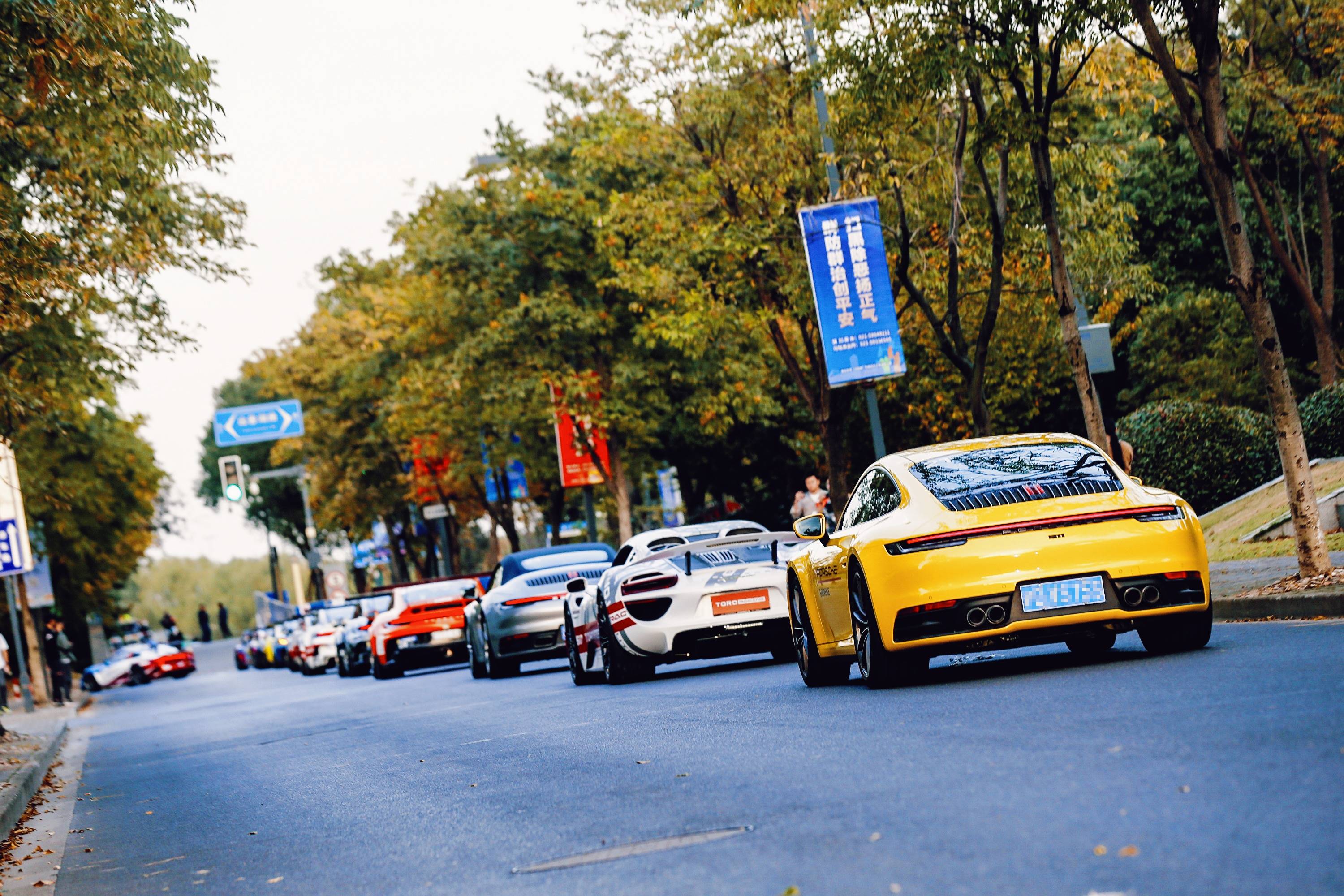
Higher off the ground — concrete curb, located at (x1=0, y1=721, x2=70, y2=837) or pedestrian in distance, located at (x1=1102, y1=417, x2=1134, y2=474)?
pedestrian in distance, located at (x1=1102, y1=417, x2=1134, y2=474)

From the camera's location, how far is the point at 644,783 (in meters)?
8.54

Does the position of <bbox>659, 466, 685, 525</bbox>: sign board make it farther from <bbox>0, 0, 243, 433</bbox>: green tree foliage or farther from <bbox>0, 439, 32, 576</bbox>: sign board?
<bbox>0, 0, 243, 433</bbox>: green tree foliage

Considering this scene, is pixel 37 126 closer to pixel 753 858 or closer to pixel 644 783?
pixel 644 783

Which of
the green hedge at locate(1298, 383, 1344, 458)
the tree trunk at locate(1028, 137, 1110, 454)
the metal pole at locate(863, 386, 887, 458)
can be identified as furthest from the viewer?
the metal pole at locate(863, 386, 887, 458)

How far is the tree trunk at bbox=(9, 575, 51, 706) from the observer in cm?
4284

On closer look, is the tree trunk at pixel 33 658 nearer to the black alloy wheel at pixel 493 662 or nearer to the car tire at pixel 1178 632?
the black alloy wheel at pixel 493 662

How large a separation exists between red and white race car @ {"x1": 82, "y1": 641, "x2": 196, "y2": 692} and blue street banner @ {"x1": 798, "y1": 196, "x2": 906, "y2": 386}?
135 ft

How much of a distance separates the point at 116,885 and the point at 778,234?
831 inches

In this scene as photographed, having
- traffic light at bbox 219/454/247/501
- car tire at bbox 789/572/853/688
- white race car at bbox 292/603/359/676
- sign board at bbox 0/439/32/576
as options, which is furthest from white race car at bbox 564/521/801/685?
traffic light at bbox 219/454/247/501

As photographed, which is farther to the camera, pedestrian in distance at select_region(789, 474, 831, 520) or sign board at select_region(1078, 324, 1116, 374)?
pedestrian in distance at select_region(789, 474, 831, 520)

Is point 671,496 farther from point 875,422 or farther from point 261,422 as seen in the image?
point 875,422

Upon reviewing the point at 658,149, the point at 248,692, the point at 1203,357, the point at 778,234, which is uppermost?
the point at 658,149

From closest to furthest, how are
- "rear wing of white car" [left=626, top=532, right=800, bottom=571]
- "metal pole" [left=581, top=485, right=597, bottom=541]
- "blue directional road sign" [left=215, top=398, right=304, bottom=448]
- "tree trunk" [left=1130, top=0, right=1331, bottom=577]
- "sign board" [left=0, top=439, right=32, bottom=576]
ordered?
"tree trunk" [left=1130, top=0, right=1331, bottom=577]
"rear wing of white car" [left=626, top=532, right=800, bottom=571]
"sign board" [left=0, top=439, right=32, bottom=576]
"metal pole" [left=581, top=485, right=597, bottom=541]
"blue directional road sign" [left=215, top=398, right=304, bottom=448]

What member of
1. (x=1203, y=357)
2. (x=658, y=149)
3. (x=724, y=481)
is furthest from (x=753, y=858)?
(x=724, y=481)
